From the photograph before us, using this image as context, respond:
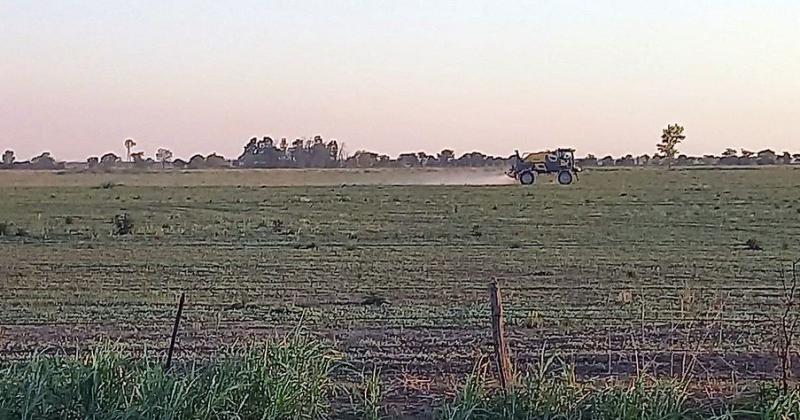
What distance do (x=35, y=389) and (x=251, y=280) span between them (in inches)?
517

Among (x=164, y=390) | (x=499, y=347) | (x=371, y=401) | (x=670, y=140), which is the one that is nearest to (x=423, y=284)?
(x=499, y=347)

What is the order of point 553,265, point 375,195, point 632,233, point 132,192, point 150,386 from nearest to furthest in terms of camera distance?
point 150,386
point 553,265
point 632,233
point 375,195
point 132,192

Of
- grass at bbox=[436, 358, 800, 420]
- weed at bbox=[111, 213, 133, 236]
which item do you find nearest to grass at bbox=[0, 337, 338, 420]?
grass at bbox=[436, 358, 800, 420]

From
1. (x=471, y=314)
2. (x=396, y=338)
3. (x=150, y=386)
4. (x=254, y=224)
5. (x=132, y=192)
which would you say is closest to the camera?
(x=150, y=386)

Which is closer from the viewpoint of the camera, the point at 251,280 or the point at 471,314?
the point at 471,314

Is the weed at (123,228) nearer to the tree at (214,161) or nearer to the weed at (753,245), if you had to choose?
the weed at (753,245)

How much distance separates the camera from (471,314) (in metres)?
16.9

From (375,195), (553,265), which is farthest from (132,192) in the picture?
(553,265)

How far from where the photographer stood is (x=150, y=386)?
904 centimetres

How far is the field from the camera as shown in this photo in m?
13.6

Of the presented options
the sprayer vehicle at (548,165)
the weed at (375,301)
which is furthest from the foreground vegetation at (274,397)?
the sprayer vehicle at (548,165)

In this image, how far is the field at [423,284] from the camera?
13570mm

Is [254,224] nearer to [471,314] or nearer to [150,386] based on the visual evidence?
[471,314]

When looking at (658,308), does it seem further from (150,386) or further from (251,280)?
(150,386)
